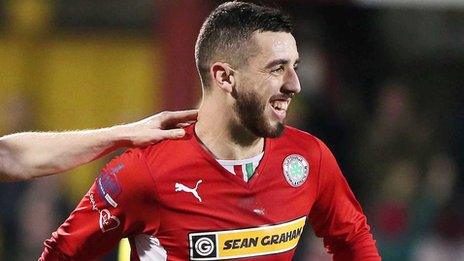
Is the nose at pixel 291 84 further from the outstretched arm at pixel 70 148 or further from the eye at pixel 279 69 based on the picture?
the outstretched arm at pixel 70 148

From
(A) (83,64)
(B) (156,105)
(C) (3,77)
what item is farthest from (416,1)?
(C) (3,77)

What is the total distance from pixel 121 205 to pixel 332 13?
5.79 m

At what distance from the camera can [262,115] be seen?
3977mm

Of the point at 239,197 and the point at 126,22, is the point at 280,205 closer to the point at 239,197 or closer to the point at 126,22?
the point at 239,197

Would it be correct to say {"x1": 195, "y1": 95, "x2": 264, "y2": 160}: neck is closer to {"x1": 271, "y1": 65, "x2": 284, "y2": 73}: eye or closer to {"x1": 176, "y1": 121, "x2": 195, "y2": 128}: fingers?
{"x1": 176, "y1": 121, "x2": 195, "y2": 128}: fingers

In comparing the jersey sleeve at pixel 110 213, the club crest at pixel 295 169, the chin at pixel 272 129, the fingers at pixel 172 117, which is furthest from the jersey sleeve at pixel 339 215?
the jersey sleeve at pixel 110 213

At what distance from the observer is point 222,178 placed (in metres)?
4.05

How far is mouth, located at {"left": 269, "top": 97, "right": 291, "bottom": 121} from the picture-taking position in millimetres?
3982

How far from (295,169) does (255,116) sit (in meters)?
0.30

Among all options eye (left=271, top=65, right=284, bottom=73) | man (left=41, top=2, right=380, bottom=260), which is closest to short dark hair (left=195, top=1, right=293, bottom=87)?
man (left=41, top=2, right=380, bottom=260)

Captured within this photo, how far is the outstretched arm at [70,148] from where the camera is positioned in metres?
4.04

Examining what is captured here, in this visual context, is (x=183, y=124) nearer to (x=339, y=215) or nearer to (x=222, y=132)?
(x=222, y=132)

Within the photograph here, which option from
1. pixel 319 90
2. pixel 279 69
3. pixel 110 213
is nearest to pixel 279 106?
pixel 279 69

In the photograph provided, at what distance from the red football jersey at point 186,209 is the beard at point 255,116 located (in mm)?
179
